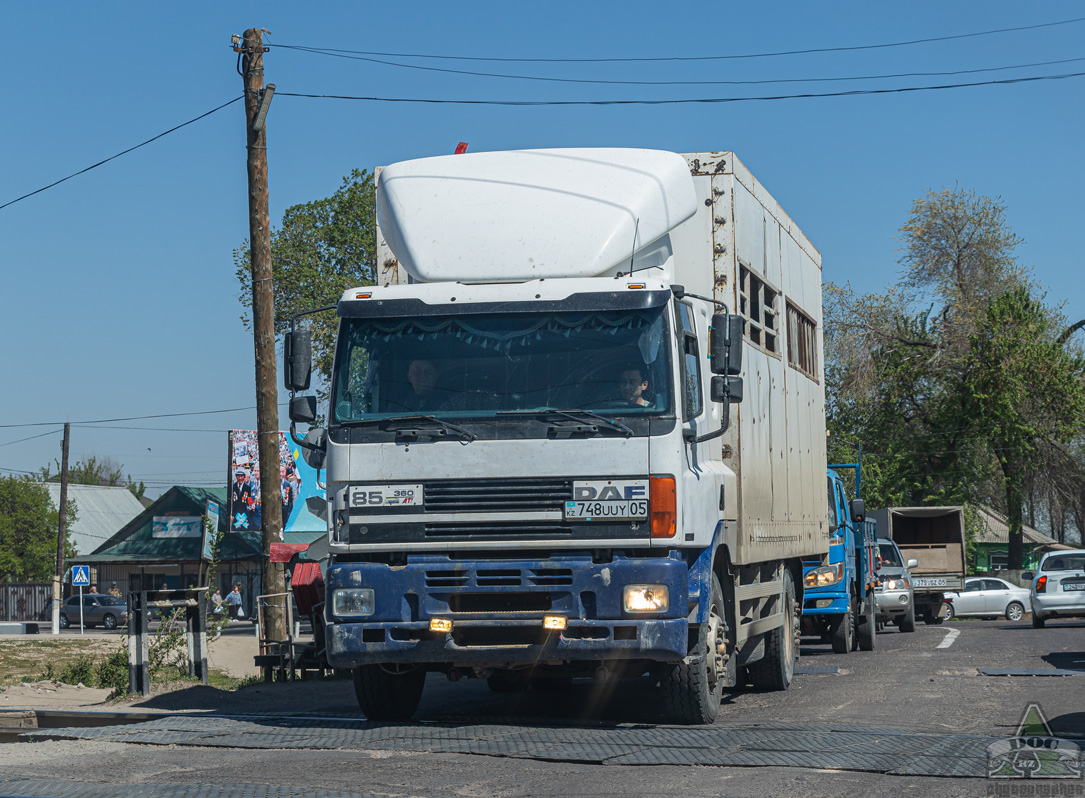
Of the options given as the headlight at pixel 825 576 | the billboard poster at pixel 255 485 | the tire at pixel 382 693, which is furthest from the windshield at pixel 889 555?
the tire at pixel 382 693

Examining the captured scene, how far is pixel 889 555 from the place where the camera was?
27016 millimetres

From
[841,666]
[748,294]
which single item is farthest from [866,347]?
[748,294]

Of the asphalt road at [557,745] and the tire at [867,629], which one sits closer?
the asphalt road at [557,745]

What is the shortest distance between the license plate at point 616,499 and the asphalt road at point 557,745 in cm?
146

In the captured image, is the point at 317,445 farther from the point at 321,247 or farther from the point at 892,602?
the point at 321,247

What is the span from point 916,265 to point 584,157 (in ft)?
145

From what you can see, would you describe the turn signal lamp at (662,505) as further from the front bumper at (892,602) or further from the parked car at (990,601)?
the parked car at (990,601)

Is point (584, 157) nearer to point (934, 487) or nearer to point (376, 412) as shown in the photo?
point (376, 412)

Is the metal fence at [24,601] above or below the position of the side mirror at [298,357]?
below

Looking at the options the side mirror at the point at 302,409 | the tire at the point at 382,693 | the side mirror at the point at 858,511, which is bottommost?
the tire at the point at 382,693

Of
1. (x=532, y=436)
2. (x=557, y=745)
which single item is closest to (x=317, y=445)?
(x=532, y=436)

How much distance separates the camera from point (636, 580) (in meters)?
8.66

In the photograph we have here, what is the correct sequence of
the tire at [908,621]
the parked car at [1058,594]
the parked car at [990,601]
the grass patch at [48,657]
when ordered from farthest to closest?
the parked car at [990,601] < the parked car at [1058,594] < the tire at [908,621] < the grass patch at [48,657]

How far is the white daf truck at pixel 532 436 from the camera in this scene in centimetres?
870
